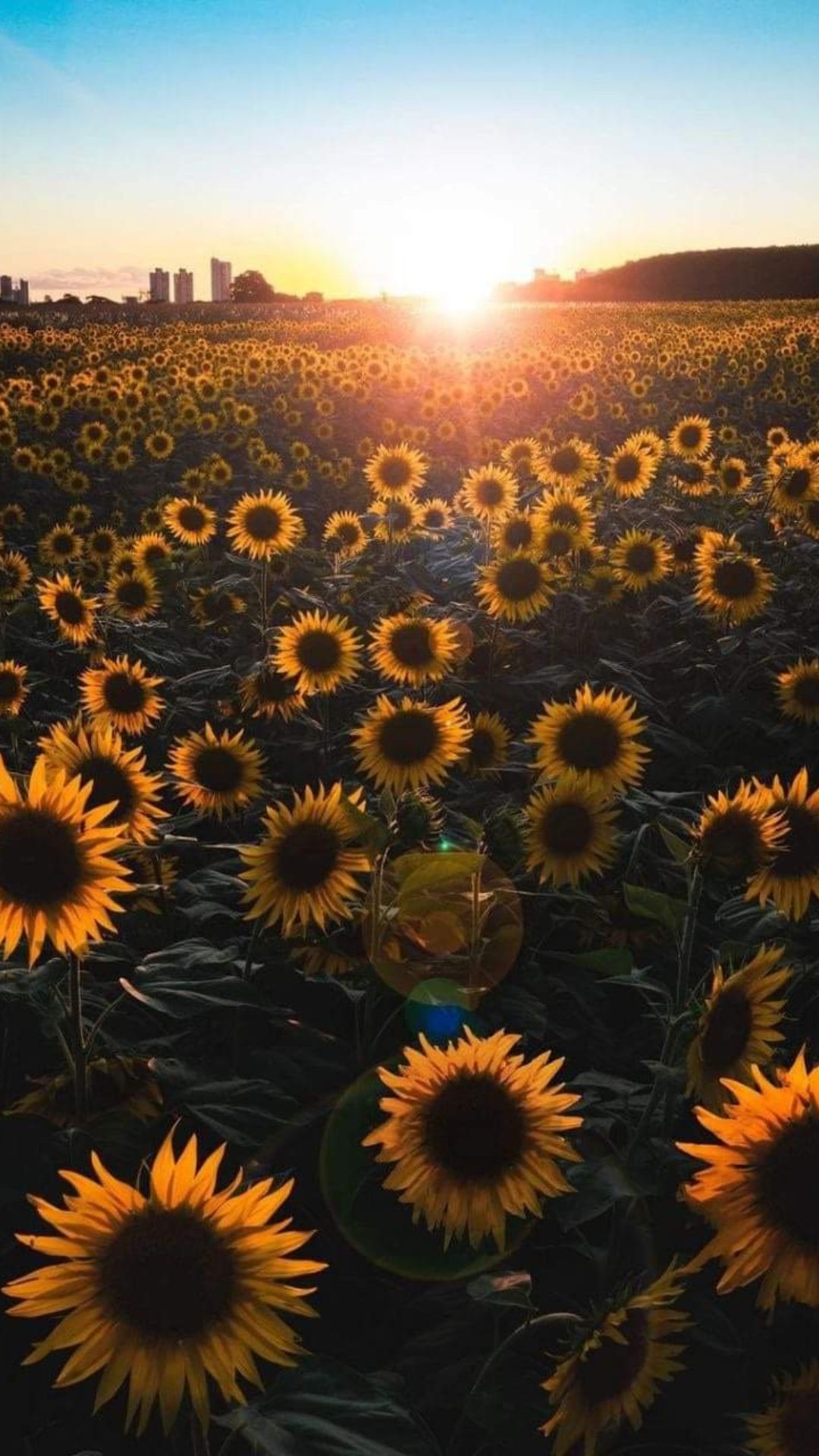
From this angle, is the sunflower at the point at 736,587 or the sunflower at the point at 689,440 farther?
the sunflower at the point at 689,440

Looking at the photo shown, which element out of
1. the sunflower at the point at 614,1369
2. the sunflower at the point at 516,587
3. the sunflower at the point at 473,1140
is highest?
the sunflower at the point at 516,587

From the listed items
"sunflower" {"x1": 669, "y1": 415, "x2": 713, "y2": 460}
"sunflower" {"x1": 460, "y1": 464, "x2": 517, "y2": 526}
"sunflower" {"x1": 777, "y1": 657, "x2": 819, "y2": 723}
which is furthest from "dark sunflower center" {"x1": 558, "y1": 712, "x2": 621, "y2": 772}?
"sunflower" {"x1": 669, "y1": 415, "x2": 713, "y2": 460}

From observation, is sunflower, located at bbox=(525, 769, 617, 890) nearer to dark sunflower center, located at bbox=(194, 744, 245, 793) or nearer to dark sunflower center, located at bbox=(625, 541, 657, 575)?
dark sunflower center, located at bbox=(194, 744, 245, 793)

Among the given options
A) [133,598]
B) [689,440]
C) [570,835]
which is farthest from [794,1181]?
[689,440]

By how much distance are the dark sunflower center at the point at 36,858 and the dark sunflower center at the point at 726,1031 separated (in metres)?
1.20

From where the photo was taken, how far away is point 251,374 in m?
16.7

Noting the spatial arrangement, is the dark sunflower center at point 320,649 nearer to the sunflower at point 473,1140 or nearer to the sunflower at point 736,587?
the sunflower at point 736,587

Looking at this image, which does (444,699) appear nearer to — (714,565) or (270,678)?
(270,678)

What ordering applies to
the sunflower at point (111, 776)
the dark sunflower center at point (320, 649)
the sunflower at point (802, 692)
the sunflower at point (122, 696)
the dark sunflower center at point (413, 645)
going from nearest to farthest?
the sunflower at point (111, 776) < the sunflower at point (122, 696) < the dark sunflower center at point (413, 645) < the dark sunflower center at point (320, 649) < the sunflower at point (802, 692)

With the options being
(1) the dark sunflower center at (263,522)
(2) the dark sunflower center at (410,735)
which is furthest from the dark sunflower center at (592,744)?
(1) the dark sunflower center at (263,522)

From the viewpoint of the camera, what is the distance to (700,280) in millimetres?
83375

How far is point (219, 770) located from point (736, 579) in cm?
329

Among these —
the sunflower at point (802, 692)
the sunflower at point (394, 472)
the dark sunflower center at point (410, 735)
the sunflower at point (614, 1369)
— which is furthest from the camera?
the sunflower at point (394, 472)

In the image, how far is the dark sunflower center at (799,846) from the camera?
2.55 metres
